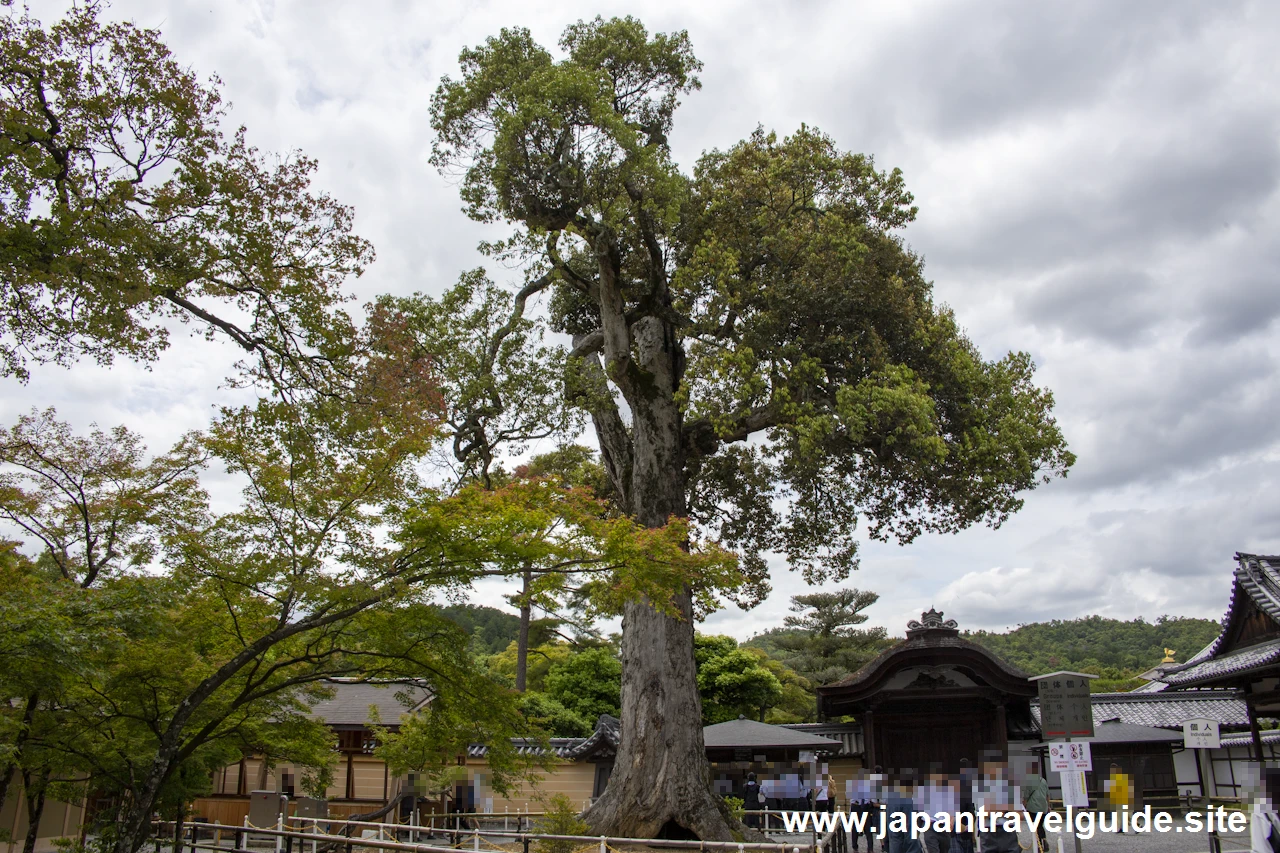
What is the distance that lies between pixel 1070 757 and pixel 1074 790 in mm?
347

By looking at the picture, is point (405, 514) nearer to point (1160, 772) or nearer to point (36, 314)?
point (36, 314)

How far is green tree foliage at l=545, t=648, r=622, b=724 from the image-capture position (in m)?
26.8

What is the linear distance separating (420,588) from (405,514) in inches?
41.4

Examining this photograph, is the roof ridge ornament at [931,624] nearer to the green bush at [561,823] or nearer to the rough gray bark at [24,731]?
the green bush at [561,823]

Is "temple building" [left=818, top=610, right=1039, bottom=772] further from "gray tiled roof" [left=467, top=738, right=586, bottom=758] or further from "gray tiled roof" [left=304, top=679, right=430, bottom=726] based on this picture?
"gray tiled roof" [left=304, top=679, right=430, bottom=726]

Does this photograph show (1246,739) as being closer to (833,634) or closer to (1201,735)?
(1201,735)

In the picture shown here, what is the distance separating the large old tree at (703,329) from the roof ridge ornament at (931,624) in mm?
2133

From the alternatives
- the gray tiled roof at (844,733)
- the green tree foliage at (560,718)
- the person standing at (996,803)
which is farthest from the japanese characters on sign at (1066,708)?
the green tree foliage at (560,718)

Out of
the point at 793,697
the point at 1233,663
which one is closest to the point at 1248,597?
the point at 1233,663

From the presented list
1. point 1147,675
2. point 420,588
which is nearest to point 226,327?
point 420,588

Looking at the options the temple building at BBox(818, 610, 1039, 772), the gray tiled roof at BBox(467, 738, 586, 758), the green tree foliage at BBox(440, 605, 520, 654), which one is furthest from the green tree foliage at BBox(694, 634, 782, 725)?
the green tree foliage at BBox(440, 605, 520, 654)

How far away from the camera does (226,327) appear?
332 inches

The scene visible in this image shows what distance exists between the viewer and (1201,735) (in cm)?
1480

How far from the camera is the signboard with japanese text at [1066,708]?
9289mm
